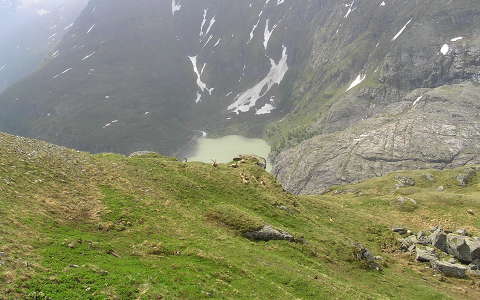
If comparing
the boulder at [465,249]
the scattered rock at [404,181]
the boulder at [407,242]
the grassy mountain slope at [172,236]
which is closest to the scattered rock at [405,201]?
the grassy mountain slope at [172,236]

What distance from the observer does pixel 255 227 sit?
40.0 metres

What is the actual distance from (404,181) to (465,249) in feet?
222

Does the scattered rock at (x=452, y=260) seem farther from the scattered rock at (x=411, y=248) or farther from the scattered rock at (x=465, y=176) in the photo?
the scattered rock at (x=465, y=176)

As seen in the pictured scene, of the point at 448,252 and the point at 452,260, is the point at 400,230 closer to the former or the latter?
the point at 448,252

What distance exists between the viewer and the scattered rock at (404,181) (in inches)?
4195

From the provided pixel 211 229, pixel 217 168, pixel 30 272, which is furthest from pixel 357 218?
pixel 30 272

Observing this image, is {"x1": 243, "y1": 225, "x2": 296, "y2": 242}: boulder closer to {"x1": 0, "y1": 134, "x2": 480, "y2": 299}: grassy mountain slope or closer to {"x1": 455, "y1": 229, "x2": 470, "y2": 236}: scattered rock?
{"x1": 0, "y1": 134, "x2": 480, "y2": 299}: grassy mountain slope

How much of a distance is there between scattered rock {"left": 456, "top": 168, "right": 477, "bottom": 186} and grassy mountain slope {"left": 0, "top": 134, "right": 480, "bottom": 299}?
45.2 metres

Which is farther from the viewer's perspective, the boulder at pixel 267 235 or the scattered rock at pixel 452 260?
the scattered rock at pixel 452 260

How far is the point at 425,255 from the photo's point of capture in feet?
147

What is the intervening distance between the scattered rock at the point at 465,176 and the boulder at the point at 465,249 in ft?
197

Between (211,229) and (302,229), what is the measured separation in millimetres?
12635

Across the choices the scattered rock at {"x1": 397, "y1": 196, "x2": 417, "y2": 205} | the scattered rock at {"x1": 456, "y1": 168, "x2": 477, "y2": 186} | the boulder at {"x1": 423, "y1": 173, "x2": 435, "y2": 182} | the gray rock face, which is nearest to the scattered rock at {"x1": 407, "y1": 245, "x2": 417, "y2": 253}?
the scattered rock at {"x1": 397, "y1": 196, "x2": 417, "y2": 205}

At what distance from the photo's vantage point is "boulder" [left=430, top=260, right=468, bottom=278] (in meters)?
41.7
